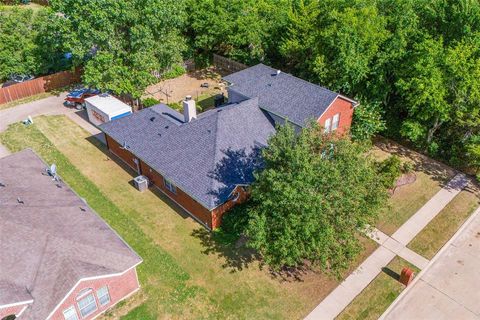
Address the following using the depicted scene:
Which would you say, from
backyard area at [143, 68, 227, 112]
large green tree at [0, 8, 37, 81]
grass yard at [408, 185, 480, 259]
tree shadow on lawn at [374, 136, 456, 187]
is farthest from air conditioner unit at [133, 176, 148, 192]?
large green tree at [0, 8, 37, 81]

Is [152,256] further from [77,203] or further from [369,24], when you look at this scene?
[369,24]

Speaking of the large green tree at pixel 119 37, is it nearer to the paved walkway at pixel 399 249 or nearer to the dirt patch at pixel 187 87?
the dirt patch at pixel 187 87

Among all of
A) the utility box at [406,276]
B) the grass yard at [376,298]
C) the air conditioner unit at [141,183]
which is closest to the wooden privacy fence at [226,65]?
the air conditioner unit at [141,183]

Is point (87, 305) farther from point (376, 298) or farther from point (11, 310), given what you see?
point (376, 298)

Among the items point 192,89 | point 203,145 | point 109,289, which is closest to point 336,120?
point 203,145

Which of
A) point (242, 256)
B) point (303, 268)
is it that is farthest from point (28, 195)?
point (303, 268)

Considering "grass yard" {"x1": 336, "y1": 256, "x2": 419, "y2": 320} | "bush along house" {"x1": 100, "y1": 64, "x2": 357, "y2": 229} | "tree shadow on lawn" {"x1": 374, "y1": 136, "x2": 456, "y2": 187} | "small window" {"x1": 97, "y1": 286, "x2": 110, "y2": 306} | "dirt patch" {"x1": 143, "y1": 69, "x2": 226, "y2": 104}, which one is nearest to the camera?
"small window" {"x1": 97, "y1": 286, "x2": 110, "y2": 306}

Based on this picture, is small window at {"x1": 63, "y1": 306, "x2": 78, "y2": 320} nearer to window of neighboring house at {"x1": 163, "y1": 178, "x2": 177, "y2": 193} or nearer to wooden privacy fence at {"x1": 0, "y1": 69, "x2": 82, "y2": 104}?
window of neighboring house at {"x1": 163, "y1": 178, "x2": 177, "y2": 193}
